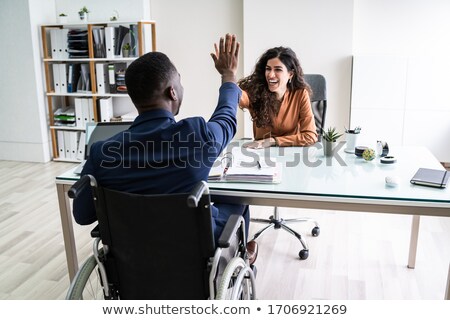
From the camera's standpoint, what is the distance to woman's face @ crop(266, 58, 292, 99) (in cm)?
288

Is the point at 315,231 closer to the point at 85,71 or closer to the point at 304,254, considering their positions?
the point at 304,254

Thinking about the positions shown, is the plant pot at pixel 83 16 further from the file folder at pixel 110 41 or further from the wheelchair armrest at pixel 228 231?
the wheelchair armrest at pixel 228 231

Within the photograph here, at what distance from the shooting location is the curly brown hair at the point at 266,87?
9.39 feet

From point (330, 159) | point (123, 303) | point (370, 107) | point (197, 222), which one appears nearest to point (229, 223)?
point (197, 222)

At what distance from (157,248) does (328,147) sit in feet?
4.01

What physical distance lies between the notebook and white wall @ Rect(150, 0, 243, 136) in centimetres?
295

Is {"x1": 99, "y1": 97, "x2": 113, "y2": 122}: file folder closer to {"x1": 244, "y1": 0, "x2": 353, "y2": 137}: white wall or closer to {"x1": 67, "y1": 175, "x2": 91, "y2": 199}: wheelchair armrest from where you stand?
{"x1": 244, "y1": 0, "x2": 353, "y2": 137}: white wall

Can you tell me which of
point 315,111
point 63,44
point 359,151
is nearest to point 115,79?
point 63,44

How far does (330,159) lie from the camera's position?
2.38 metres

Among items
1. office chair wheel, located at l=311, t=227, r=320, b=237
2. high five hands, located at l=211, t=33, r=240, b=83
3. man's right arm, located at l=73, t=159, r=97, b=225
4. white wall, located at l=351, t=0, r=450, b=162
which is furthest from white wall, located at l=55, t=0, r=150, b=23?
man's right arm, located at l=73, t=159, r=97, b=225

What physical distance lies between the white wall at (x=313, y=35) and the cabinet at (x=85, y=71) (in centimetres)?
105

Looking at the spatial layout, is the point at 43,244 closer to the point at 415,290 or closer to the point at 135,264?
the point at 135,264

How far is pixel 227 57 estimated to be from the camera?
1755 millimetres

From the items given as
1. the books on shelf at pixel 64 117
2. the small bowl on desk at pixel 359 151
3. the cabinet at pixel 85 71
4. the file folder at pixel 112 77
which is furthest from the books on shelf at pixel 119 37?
the small bowl on desk at pixel 359 151
